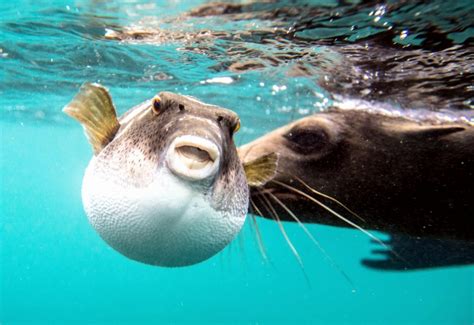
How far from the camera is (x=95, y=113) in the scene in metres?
2.63

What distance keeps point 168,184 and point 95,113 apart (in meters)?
0.88

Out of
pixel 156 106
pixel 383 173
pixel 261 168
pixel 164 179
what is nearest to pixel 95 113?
pixel 156 106

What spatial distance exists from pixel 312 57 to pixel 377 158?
416 centimetres

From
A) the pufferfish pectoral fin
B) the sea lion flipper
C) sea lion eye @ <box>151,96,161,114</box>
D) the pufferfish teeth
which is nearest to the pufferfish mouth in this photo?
the pufferfish teeth

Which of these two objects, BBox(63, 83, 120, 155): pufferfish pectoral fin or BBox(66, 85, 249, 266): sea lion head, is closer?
BBox(66, 85, 249, 266): sea lion head

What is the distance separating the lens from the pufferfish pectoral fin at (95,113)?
2594 mm

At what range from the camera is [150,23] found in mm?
7707

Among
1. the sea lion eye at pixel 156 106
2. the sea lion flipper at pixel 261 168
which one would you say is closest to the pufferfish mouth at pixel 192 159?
the sea lion eye at pixel 156 106

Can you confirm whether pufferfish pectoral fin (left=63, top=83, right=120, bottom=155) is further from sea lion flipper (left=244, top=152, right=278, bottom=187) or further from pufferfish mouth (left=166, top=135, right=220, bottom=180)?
Answer: sea lion flipper (left=244, top=152, right=278, bottom=187)

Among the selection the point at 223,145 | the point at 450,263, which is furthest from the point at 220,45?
the point at 223,145

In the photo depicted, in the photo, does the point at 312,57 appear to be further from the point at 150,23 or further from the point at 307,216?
the point at 307,216

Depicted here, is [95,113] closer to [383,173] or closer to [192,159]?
[192,159]

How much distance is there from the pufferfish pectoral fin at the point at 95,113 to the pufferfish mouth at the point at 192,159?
76 centimetres

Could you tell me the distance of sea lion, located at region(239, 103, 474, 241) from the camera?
4629mm
